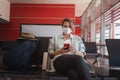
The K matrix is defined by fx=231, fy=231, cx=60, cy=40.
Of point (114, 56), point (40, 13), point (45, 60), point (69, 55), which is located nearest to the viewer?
point (69, 55)

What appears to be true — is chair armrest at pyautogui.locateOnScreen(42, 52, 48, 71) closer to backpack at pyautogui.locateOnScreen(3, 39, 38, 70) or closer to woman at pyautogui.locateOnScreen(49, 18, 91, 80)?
woman at pyautogui.locateOnScreen(49, 18, 91, 80)

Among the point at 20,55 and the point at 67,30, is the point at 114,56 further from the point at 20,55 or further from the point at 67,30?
the point at 20,55

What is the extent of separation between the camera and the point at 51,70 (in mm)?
2918

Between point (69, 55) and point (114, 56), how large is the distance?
594 mm

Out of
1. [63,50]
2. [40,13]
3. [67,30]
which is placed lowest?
[63,50]

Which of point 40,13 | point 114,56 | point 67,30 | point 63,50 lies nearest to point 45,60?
point 63,50

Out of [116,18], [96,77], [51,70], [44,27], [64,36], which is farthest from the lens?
[44,27]

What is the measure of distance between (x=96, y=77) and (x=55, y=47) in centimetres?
73

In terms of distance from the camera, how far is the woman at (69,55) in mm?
2398

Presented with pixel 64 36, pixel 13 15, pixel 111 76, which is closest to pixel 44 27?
pixel 13 15

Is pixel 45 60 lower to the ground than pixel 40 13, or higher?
lower

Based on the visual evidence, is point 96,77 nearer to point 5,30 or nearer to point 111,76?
point 111,76

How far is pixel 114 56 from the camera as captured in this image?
2.83 meters

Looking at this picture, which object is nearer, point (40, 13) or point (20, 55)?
point (20, 55)
